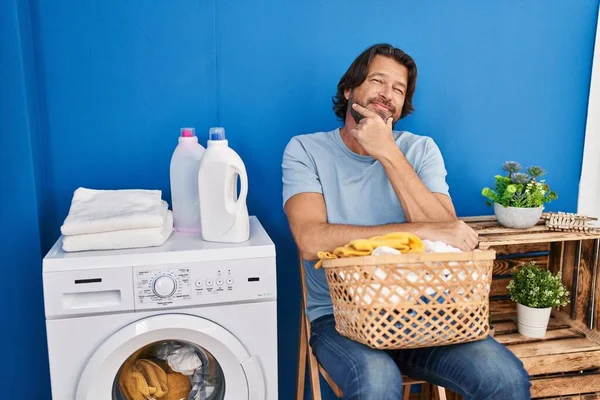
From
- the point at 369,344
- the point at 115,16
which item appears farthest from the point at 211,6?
the point at 369,344

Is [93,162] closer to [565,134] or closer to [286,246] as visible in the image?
[286,246]

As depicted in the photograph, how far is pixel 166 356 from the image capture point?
5.67ft

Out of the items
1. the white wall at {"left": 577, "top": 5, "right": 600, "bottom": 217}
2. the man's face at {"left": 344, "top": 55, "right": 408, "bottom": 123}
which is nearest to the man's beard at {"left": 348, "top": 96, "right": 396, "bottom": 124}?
the man's face at {"left": 344, "top": 55, "right": 408, "bottom": 123}

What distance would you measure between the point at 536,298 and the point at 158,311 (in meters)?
1.31

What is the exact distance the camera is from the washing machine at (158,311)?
1.51 meters

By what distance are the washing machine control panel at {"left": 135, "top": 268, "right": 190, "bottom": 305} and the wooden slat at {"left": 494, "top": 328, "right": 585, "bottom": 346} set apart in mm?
1144

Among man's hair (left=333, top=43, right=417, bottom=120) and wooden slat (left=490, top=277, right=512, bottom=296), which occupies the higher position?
man's hair (left=333, top=43, right=417, bottom=120)

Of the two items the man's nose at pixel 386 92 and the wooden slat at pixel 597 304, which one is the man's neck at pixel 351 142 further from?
the wooden slat at pixel 597 304

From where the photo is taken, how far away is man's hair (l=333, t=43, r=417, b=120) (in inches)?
74.0

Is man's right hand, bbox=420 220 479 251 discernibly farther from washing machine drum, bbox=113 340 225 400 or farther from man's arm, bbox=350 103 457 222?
washing machine drum, bbox=113 340 225 400

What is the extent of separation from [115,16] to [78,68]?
0.22 meters

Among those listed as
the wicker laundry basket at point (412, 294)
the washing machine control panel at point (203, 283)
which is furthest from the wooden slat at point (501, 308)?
the washing machine control panel at point (203, 283)

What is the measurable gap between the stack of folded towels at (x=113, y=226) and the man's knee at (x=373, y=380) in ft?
→ 2.19

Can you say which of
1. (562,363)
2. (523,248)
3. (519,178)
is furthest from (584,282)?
(519,178)
